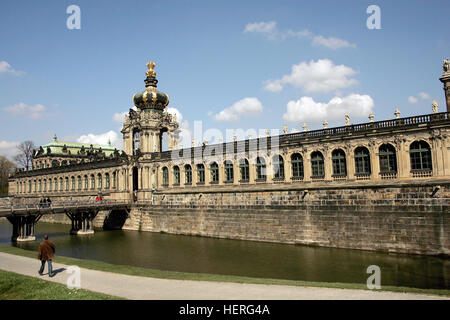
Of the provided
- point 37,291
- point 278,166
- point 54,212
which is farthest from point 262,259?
point 54,212

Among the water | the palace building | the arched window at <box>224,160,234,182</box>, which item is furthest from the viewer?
the arched window at <box>224,160,234,182</box>

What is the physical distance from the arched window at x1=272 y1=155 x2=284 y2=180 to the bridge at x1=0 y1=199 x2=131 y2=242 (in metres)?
19.6

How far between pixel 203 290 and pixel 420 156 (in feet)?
68.1

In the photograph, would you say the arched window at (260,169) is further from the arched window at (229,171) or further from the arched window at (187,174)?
the arched window at (187,174)

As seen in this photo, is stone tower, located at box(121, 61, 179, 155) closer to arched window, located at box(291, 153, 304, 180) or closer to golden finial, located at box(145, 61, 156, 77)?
golden finial, located at box(145, 61, 156, 77)

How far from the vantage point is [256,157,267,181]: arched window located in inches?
1412

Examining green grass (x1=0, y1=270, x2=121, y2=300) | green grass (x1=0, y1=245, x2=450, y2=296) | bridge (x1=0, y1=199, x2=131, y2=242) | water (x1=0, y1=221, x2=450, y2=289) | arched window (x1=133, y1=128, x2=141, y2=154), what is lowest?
water (x1=0, y1=221, x2=450, y2=289)

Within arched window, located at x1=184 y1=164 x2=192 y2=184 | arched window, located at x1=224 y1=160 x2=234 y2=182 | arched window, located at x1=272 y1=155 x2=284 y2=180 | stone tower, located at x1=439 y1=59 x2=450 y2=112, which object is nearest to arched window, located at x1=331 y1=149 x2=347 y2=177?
arched window, located at x1=272 y1=155 x2=284 y2=180

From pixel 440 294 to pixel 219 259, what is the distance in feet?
45.7

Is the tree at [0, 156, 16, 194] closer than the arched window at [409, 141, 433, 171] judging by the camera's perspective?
No

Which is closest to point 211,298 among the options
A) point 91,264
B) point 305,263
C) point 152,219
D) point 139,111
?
point 91,264

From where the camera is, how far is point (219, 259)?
965 inches

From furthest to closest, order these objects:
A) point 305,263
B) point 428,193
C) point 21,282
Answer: point 428,193 → point 305,263 → point 21,282
